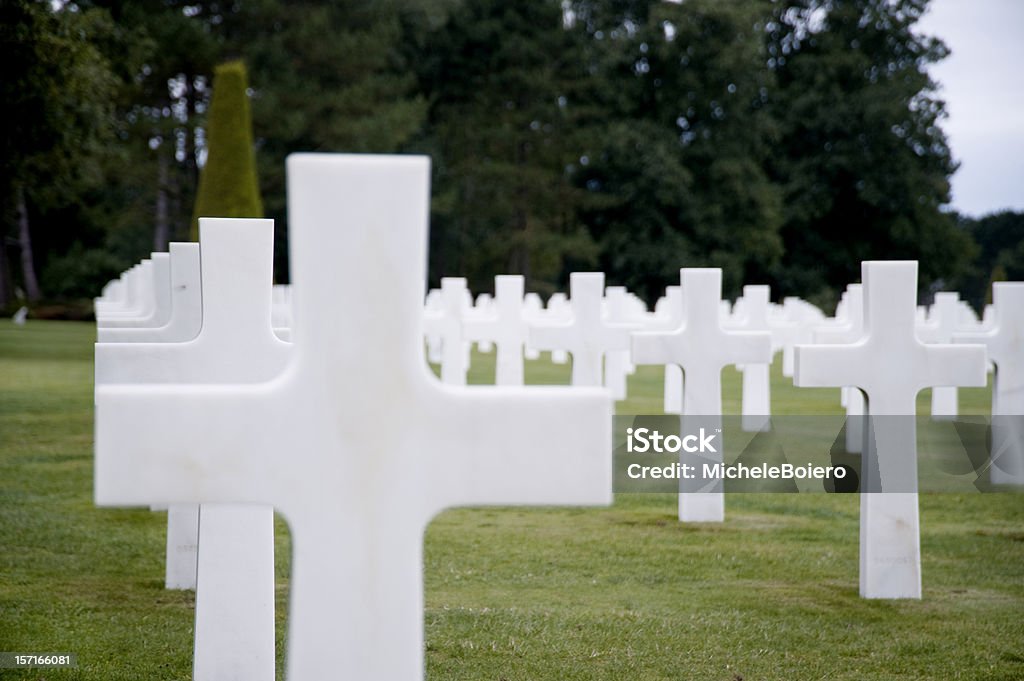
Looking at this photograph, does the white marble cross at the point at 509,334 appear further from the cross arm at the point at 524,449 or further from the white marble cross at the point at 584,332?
the cross arm at the point at 524,449

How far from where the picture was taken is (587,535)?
5527 mm

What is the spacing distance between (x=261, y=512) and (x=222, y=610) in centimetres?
28

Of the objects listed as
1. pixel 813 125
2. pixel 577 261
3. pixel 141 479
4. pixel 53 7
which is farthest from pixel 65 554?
pixel 813 125

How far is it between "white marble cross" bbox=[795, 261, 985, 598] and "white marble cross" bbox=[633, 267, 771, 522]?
145 cm

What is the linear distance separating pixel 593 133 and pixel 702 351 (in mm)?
29055

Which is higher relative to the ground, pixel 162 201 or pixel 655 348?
pixel 162 201

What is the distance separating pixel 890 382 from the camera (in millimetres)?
4328

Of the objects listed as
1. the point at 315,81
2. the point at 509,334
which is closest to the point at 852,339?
the point at 509,334

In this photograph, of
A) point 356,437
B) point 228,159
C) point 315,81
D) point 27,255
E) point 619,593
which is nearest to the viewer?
point 356,437

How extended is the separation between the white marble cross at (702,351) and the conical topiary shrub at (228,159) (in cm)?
1339

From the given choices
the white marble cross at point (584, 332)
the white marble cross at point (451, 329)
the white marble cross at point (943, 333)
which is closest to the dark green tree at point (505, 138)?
the white marble cross at point (451, 329)

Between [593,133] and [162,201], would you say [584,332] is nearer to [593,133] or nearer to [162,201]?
[162,201]

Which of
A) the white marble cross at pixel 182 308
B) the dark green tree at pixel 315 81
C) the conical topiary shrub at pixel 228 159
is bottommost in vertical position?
the white marble cross at pixel 182 308

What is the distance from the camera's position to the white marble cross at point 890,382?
4.27 m
